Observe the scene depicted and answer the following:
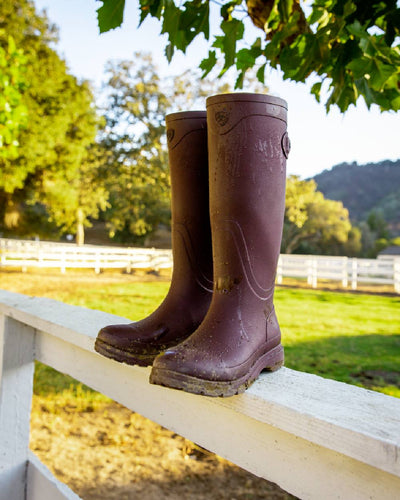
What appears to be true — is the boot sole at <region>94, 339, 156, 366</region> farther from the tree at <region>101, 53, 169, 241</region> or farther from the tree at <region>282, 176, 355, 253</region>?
the tree at <region>282, 176, 355, 253</region>

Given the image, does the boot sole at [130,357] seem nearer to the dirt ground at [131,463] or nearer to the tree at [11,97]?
the dirt ground at [131,463]

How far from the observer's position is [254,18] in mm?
1688

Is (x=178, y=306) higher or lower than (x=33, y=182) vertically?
lower

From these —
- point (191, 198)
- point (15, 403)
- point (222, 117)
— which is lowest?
point (15, 403)

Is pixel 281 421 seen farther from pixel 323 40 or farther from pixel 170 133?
pixel 323 40

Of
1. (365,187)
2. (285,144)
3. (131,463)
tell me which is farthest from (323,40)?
(365,187)

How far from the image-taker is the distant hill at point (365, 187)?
52.2 m

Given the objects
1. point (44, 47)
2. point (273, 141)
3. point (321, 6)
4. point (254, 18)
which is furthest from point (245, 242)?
point (44, 47)

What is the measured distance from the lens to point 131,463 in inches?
81.4

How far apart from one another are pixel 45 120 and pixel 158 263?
5.58m

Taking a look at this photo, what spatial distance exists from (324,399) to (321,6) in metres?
1.11

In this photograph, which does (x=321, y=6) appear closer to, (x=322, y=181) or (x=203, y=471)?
(x=203, y=471)

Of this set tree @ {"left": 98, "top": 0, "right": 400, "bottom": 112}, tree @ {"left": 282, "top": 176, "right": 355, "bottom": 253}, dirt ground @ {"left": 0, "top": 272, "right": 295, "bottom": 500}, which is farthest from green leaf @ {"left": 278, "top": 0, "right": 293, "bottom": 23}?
tree @ {"left": 282, "top": 176, "right": 355, "bottom": 253}

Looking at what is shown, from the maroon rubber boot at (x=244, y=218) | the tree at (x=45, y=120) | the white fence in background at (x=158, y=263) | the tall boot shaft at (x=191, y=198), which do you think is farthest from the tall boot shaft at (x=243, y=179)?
the tree at (x=45, y=120)
